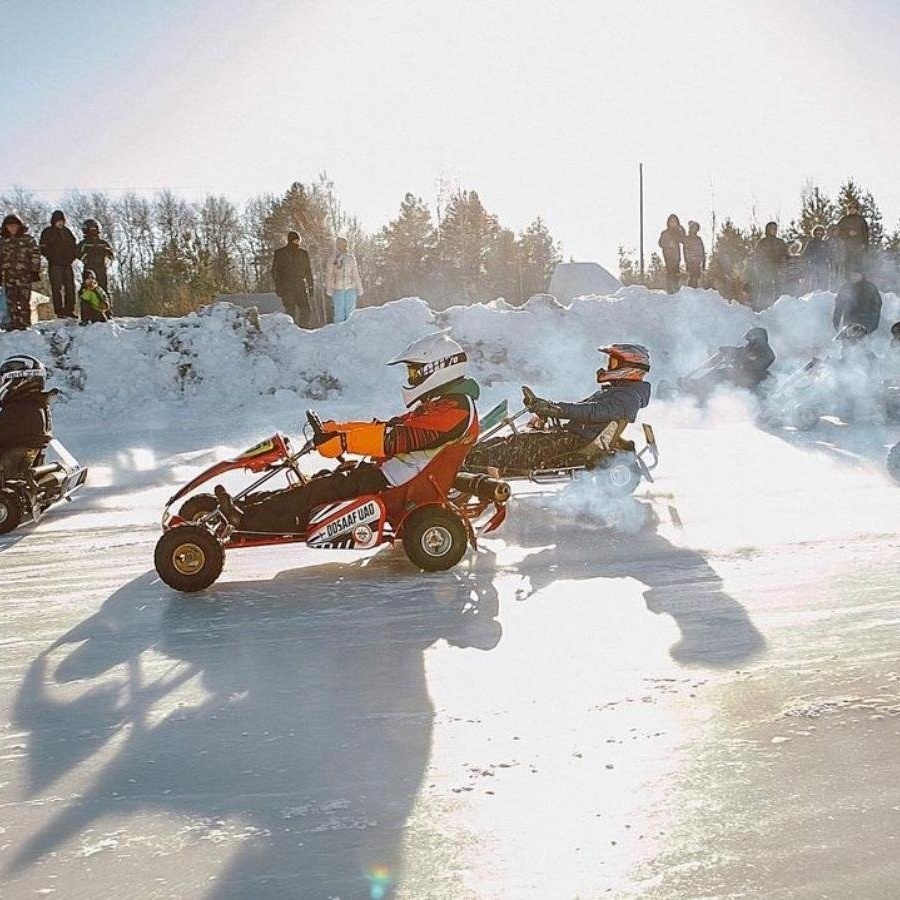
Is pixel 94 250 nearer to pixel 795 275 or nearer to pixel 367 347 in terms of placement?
pixel 367 347

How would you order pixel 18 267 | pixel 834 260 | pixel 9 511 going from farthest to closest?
1. pixel 834 260
2. pixel 18 267
3. pixel 9 511

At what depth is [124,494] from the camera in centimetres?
950

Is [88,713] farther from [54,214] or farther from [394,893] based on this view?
[54,214]

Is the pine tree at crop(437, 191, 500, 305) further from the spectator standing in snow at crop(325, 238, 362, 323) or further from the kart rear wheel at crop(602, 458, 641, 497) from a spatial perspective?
the kart rear wheel at crop(602, 458, 641, 497)

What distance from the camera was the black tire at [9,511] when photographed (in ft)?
25.3

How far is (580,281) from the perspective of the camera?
40594 mm

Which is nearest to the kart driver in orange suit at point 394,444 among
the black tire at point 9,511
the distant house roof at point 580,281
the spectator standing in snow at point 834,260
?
the black tire at point 9,511

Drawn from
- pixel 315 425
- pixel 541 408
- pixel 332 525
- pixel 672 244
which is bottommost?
pixel 332 525

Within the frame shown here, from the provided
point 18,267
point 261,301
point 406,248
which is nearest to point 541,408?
point 18,267

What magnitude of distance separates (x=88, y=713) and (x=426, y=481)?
8.07 ft

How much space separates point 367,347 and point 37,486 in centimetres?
762

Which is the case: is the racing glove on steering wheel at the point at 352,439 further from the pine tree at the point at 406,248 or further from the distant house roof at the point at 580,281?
Result: the pine tree at the point at 406,248

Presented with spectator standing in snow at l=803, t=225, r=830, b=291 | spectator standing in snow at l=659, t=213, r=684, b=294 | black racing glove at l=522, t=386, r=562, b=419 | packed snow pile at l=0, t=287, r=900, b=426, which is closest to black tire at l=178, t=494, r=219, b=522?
black racing glove at l=522, t=386, r=562, b=419

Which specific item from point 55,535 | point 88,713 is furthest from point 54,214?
point 88,713
